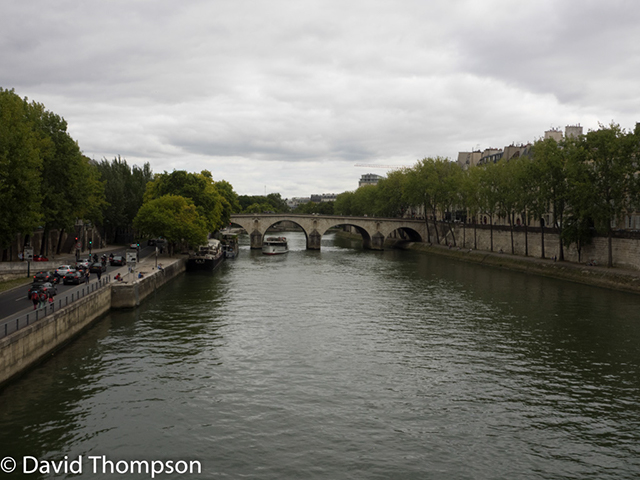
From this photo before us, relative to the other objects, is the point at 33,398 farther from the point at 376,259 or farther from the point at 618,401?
the point at 376,259

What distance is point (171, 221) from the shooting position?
211 feet

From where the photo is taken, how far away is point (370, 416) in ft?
68.7

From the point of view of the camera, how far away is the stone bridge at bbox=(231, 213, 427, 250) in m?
109

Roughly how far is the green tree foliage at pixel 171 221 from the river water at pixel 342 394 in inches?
893

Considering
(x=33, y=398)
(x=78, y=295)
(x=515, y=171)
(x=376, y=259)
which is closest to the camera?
(x=33, y=398)

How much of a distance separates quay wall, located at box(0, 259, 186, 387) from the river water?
2.44 feet

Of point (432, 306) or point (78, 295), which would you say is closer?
point (78, 295)

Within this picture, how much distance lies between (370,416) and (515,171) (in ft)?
201

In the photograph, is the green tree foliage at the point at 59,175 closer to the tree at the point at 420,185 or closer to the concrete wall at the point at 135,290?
the concrete wall at the point at 135,290

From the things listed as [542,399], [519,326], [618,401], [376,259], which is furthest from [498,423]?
[376,259]

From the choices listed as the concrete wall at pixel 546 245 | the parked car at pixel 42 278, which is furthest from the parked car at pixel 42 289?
the concrete wall at pixel 546 245

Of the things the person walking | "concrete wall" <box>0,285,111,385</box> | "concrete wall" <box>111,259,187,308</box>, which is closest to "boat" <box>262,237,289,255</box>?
"concrete wall" <box>111,259,187,308</box>

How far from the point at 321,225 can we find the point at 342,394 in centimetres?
8860

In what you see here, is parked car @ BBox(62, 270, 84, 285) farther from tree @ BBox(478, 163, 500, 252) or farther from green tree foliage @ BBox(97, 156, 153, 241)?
tree @ BBox(478, 163, 500, 252)
